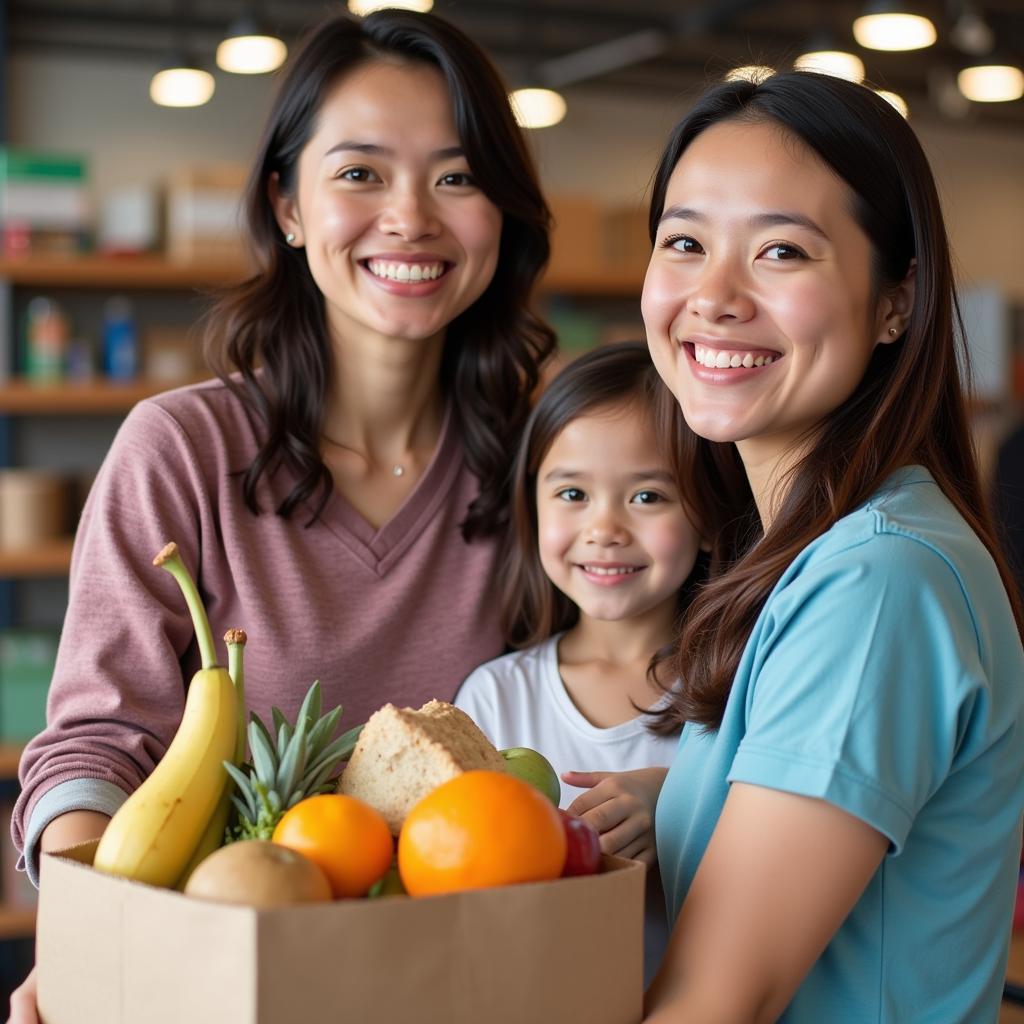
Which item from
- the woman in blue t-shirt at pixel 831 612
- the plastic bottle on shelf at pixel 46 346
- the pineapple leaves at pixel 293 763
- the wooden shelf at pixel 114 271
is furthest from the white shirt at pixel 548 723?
the plastic bottle on shelf at pixel 46 346

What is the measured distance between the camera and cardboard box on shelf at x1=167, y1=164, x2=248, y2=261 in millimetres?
5586

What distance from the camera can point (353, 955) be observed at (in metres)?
0.97

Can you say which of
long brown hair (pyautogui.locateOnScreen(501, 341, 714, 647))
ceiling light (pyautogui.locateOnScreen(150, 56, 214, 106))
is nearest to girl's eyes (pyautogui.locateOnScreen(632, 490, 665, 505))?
long brown hair (pyautogui.locateOnScreen(501, 341, 714, 647))

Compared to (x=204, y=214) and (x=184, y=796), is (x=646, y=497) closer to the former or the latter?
(x=184, y=796)

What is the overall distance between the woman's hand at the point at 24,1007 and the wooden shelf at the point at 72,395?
167 inches

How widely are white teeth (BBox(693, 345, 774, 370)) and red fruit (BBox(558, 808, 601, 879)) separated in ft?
1.64

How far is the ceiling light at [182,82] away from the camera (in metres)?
5.26

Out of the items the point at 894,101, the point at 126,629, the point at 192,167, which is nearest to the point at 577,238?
the point at 192,167

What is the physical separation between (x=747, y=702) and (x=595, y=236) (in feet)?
18.0

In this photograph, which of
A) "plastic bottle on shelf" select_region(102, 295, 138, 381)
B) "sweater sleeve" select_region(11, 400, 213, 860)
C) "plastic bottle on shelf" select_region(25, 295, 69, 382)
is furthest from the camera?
"plastic bottle on shelf" select_region(102, 295, 138, 381)

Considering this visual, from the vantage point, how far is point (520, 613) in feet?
7.11

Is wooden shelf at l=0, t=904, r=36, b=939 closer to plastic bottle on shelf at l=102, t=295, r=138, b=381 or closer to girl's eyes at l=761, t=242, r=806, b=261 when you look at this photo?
plastic bottle on shelf at l=102, t=295, r=138, b=381

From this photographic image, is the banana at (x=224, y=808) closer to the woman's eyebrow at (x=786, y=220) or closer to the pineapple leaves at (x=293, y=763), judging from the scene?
the pineapple leaves at (x=293, y=763)

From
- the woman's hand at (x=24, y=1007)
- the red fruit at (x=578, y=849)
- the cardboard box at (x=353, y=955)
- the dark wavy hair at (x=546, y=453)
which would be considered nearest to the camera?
the cardboard box at (x=353, y=955)
